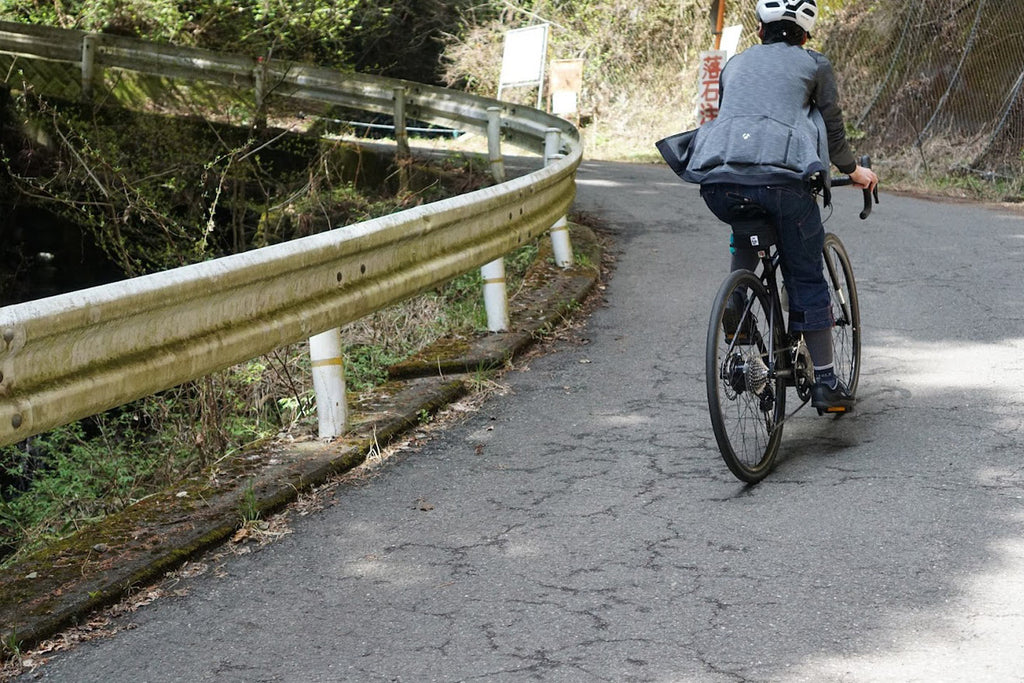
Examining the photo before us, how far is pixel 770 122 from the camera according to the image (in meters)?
4.95

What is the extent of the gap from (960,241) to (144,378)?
8667 mm

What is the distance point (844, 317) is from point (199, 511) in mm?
3186

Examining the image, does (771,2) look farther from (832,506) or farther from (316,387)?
(316,387)

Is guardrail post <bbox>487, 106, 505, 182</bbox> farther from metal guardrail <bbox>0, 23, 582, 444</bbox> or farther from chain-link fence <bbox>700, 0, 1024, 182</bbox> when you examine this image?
chain-link fence <bbox>700, 0, 1024, 182</bbox>

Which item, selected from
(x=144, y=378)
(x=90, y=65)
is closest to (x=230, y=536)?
(x=144, y=378)

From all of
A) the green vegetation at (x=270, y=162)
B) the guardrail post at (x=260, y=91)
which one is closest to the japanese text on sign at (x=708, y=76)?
the green vegetation at (x=270, y=162)

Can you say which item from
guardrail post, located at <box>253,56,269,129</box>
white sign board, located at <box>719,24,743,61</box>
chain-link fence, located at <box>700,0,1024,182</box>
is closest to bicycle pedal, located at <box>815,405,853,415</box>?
guardrail post, located at <box>253,56,269,129</box>

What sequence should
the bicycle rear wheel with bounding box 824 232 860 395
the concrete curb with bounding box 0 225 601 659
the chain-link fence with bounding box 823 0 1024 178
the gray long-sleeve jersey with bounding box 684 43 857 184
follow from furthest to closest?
1. the chain-link fence with bounding box 823 0 1024 178
2. the bicycle rear wheel with bounding box 824 232 860 395
3. the gray long-sleeve jersey with bounding box 684 43 857 184
4. the concrete curb with bounding box 0 225 601 659

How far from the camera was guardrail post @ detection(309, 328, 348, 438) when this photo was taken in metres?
5.31

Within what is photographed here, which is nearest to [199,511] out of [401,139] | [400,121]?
[401,139]

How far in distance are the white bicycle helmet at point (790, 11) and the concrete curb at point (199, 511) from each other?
2.39 metres

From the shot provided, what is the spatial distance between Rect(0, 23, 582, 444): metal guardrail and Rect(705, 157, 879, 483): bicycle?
150 cm

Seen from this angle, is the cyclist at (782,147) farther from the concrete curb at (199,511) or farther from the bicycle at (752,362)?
the concrete curb at (199,511)

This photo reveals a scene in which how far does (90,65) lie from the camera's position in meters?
15.5
